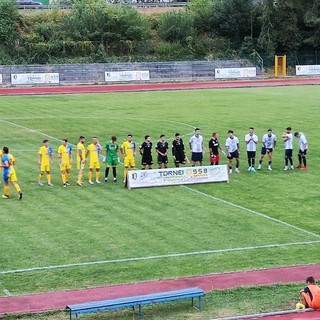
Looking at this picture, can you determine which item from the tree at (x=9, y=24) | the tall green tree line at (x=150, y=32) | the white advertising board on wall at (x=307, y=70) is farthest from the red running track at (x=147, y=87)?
the tree at (x=9, y=24)

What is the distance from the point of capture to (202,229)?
79.8 ft

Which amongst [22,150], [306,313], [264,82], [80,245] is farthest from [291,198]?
[264,82]

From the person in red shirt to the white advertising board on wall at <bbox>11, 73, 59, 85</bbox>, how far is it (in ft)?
184

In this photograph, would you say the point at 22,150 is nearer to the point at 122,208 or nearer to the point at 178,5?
the point at 122,208

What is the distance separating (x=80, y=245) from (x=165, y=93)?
138 ft

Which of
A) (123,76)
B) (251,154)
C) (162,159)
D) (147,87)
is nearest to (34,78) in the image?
(123,76)

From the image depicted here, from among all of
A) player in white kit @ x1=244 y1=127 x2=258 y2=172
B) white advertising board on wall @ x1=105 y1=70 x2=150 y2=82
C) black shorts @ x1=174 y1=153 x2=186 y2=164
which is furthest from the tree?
player in white kit @ x1=244 y1=127 x2=258 y2=172

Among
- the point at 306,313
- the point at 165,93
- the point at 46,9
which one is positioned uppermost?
the point at 46,9

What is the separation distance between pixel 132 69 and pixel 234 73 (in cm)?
944

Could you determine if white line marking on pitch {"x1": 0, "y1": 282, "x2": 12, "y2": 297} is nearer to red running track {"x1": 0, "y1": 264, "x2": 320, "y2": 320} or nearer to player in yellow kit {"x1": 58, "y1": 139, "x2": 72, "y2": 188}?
red running track {"x1": 0, "y1": 264, "x2": 320, "y2": 320}

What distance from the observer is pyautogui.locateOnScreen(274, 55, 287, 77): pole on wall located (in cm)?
8369

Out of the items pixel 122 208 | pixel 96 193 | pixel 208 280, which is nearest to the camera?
pixel 208 280

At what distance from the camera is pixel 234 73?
78.6 meters

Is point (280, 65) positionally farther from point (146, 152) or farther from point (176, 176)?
point (176, 176)
